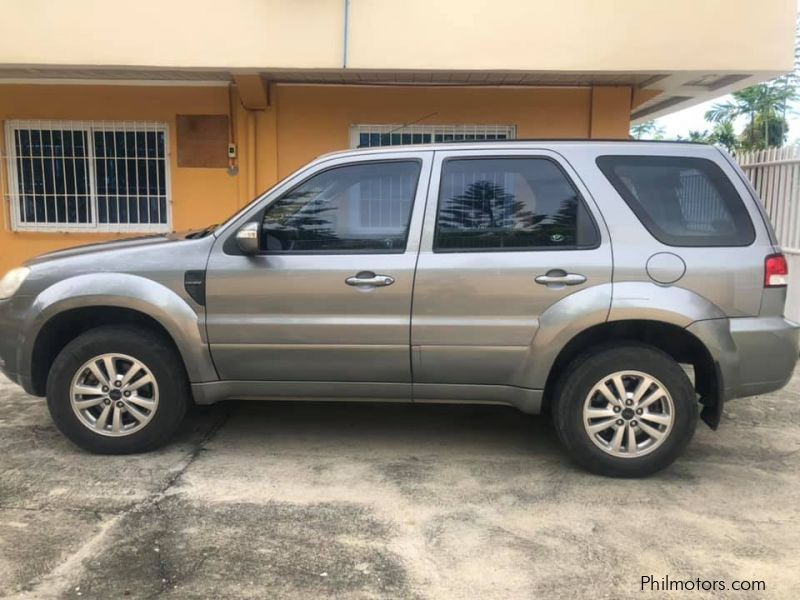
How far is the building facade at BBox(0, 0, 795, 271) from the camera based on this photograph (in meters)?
6.59

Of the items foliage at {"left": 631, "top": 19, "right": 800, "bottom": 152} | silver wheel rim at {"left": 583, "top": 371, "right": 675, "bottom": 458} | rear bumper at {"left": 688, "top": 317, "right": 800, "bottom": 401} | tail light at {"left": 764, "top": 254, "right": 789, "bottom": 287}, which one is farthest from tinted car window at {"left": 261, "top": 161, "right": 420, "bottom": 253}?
foliage at {"left": 631, "top": 19, "right": 800, "bottom": 152}

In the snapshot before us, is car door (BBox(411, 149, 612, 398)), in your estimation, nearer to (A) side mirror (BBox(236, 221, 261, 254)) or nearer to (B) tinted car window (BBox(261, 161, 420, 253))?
(B) tinted car window (BBox(261, 161, 420, 253))

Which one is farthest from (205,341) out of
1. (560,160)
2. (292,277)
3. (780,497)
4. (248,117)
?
(248,117)

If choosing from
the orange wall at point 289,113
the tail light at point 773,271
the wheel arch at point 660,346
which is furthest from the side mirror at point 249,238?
the orange wall at point 289,113

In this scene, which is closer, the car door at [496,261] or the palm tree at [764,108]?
the car door at [496,261]

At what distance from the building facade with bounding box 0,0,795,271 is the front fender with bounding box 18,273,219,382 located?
3.61 metres

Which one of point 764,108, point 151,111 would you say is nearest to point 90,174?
point 151,111

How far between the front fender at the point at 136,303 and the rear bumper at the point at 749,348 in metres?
2.79

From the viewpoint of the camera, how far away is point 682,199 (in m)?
3.76

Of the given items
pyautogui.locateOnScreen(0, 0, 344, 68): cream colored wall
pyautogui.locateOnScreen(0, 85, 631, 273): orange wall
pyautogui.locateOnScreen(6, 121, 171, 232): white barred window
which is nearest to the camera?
pyautogui.locateOnScreen(0, 0, 344, 68): cream colored wall

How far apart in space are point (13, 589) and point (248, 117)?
20.3 ft

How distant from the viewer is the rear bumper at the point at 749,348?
3.65 metres

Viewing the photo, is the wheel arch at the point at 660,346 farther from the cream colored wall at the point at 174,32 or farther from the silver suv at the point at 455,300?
the cream colored wall at the point at 174,32

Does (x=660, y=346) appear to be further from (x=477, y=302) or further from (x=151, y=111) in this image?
(x=151, y=111)
